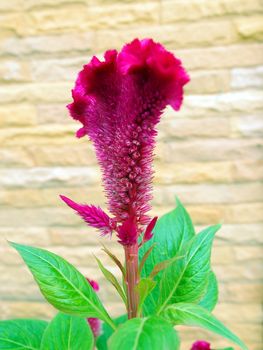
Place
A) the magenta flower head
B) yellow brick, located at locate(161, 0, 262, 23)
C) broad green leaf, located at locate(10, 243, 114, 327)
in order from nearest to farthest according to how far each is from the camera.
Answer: the magenta flower head
broad green leaf, located at locate(10, 243, 114, 327)
yellow brick, located at locate(161, 0, 262, 23)

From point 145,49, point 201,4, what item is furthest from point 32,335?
point 201,4

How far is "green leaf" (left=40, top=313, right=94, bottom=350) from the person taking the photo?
2.31ft

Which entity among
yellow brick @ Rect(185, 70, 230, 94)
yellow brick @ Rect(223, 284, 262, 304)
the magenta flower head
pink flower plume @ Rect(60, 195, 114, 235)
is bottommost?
yellow brick @ Rect(223, 284, 262, 304)

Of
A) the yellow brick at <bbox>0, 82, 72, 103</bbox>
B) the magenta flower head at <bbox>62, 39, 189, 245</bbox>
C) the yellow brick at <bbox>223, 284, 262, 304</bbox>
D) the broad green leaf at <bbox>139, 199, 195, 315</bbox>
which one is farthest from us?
the yellow brick at <bbox>223, 284, 262, 304</bbox>

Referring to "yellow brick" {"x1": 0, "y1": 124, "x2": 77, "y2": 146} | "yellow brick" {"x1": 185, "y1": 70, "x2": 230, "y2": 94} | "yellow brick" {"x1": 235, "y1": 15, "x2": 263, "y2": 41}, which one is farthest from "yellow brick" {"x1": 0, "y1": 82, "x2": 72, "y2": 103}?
"yellow brick" {"x1": 235, "y1": 15, "x2": 263, "y2": 41}

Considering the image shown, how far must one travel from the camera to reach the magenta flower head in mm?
487

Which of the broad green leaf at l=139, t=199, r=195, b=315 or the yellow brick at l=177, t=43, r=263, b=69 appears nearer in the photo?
the broad green leaf at l=139, t=199, r=195, b=315

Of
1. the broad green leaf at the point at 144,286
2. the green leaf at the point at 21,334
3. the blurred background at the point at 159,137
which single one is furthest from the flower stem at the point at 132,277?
the blurred background at the point at 159,137

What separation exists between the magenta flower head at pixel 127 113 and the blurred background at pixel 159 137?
3.50ft

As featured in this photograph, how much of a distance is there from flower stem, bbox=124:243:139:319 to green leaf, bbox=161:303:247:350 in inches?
1.7

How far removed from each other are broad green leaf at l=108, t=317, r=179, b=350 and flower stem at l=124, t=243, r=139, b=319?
7 cm

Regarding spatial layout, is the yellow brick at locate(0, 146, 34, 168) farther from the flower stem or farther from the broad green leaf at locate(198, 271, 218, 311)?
the flower stem

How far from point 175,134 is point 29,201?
0.62 metres

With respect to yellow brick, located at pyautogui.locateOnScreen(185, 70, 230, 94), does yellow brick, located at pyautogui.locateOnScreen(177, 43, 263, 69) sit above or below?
above
